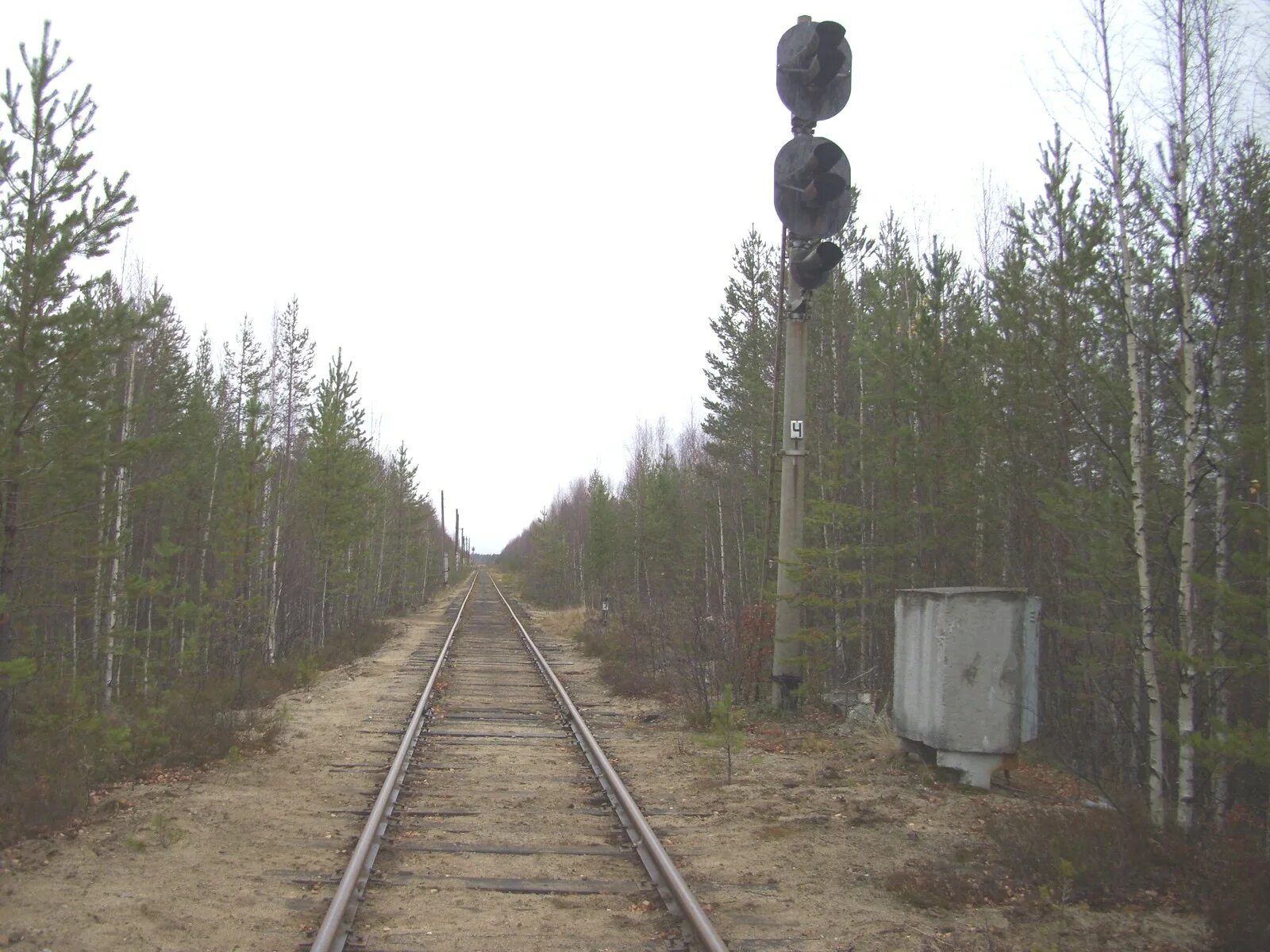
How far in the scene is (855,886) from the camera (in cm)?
563

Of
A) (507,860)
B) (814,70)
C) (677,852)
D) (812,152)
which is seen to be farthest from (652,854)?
(814,70)

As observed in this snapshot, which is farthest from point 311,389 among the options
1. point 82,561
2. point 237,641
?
point 82,561

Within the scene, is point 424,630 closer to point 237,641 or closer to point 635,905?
point 237,641

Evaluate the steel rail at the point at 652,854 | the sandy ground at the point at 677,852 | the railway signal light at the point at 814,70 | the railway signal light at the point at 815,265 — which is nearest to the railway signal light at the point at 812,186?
the railway signal light at the point at 815,265

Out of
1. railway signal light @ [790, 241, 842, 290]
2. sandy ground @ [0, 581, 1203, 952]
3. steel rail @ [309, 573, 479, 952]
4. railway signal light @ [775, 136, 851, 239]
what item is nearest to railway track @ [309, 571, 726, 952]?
steel rail @ [309, 573, 479, 952]

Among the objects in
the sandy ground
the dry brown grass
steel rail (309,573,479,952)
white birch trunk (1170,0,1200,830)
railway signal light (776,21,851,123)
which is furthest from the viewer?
the dry brown grass

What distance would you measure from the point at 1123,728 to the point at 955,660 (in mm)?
4218

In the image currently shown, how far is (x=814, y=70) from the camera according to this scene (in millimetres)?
10070

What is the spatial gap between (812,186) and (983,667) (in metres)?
5.44

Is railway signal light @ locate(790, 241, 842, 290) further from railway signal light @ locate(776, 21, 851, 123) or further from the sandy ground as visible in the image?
the sandy ground

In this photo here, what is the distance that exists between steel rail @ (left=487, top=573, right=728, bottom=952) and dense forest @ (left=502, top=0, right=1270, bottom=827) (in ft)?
8.82

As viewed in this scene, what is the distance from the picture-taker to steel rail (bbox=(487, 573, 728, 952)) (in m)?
4.63

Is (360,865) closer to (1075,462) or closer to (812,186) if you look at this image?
(812,186)

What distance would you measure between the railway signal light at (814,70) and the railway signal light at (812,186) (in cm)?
44
